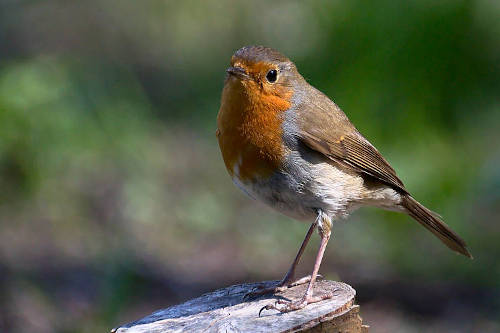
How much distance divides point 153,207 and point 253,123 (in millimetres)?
3162

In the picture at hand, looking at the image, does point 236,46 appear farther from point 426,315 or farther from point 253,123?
point 253,123

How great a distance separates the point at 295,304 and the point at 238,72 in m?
1.05

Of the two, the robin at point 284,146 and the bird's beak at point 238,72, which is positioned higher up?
the bird's beak at point 238,72

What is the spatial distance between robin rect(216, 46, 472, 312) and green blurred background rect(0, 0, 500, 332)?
4.87 ft

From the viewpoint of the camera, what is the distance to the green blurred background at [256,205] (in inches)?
213

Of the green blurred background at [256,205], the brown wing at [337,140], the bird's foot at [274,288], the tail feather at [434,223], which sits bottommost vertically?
the bird's foot at [274,288]

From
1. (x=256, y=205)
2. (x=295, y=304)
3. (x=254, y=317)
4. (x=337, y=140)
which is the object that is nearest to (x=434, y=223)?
(x=337, y=140)

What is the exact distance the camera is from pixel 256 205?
700 cm

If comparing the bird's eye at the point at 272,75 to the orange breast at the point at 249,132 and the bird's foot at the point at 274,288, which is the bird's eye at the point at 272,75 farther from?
the bird's foot at the point at 274,288

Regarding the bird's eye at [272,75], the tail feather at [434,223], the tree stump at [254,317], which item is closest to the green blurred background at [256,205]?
the tail feather at [434,223]

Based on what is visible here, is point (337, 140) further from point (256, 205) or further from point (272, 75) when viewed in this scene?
point (256, 205)

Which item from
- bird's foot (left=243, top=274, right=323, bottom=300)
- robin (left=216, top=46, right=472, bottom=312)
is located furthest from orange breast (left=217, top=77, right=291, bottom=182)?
bird's foot (left=243, top=274, right=323, bottom=300)

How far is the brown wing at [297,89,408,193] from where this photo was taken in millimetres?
3656

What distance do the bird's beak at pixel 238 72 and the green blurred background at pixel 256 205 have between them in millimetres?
1673
